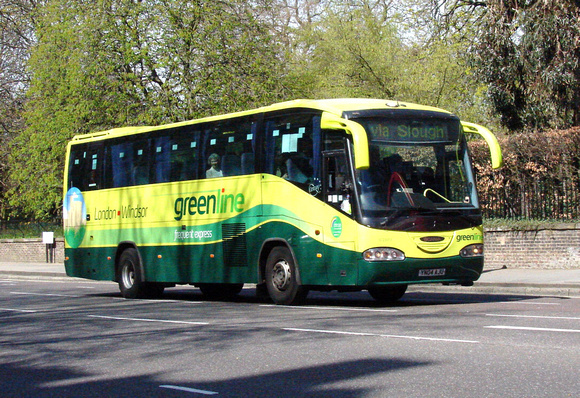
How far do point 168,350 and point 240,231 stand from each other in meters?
7.26

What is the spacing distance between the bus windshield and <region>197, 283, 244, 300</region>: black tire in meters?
6.09

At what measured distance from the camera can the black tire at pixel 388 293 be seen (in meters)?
16.7

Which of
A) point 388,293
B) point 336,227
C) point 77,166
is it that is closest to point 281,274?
point 336,227

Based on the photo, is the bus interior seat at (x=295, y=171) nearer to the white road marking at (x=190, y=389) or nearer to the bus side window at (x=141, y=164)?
the bus side window at (x=141, y=164)

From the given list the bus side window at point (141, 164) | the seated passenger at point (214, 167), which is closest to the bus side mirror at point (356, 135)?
the seated passenger at point (214, 167)

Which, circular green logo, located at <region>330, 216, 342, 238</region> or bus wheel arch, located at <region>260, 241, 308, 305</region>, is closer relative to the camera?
circular green logo, located at <region>330, 216, 342, 238</region>

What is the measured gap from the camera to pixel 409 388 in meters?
7.16

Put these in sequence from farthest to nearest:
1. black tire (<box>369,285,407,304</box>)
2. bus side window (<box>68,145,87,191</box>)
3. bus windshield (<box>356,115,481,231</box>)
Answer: bus side window (<box>68,145,87,191</box>), black tire (<box>369,285,407,304</box>), bus windshield (<box>356,115,481,231</box>)

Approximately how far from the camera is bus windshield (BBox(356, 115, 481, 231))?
14.7m

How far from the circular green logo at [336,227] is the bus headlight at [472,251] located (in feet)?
6.73

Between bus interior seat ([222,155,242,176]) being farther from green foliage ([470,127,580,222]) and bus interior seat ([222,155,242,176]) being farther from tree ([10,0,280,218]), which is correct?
tree ([10,0,280,218])

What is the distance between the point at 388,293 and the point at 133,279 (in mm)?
6117


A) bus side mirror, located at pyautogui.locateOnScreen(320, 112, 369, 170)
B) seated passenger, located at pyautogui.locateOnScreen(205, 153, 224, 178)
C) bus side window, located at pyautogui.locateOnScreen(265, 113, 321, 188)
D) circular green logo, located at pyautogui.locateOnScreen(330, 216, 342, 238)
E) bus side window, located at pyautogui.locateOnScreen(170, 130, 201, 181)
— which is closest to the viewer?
bus side mirror, located at pyautogui.locateOnScreen(320, 112, 369, 170)

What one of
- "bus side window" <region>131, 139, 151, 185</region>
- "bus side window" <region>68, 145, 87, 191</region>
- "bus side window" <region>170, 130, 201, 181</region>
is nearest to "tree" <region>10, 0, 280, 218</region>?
"bus side window" <region>68, 145, 87, 191</region>
